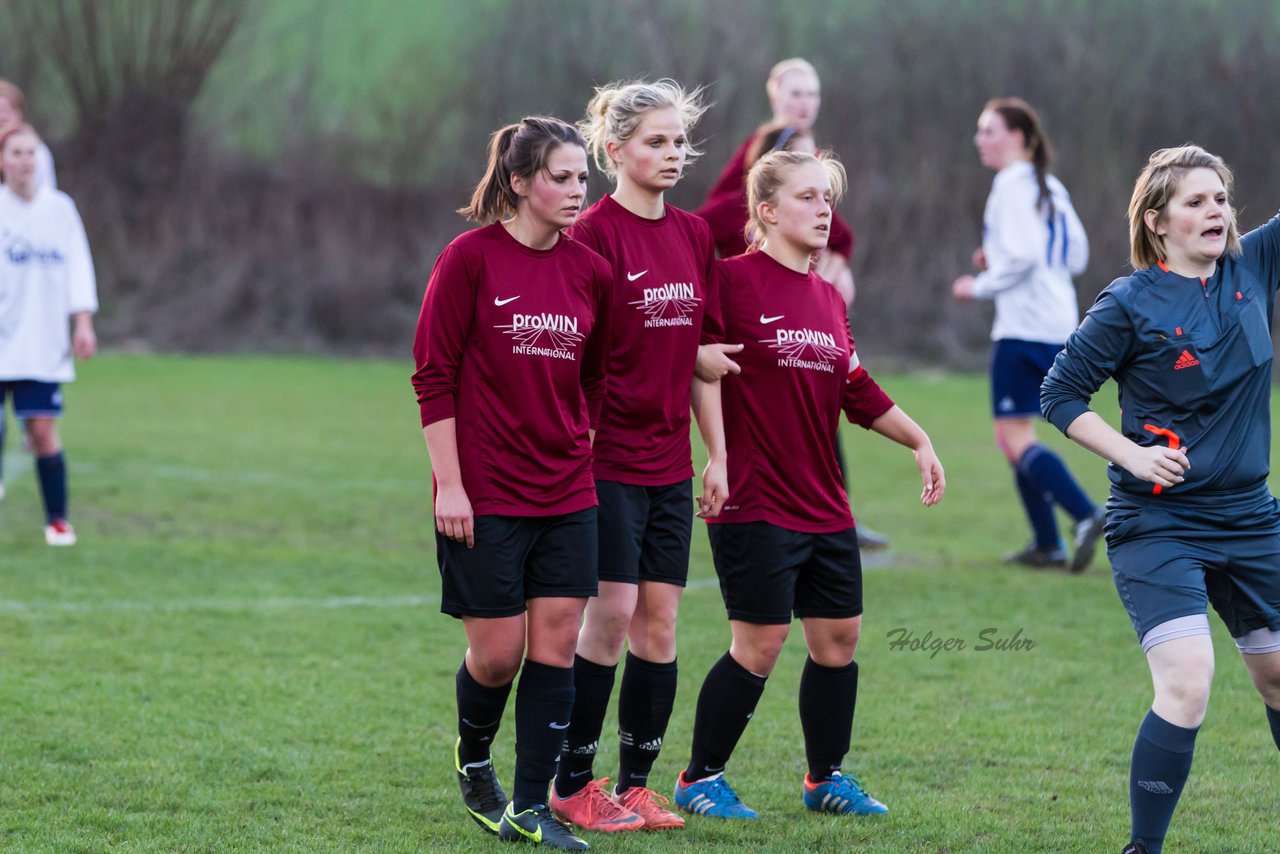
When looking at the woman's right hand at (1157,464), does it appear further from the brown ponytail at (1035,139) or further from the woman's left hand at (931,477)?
the brown ponytail at (1035,139)

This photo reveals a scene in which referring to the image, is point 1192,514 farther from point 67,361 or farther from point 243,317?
point 243,317

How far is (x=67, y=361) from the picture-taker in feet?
26.3

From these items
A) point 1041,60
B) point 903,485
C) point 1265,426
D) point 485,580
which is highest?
point 1041,60

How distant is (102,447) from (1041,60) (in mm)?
17131

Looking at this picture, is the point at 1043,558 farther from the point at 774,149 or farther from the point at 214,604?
the point at 214,604

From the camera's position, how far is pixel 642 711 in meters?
4.02

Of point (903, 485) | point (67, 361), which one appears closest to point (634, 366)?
point (67, 361)

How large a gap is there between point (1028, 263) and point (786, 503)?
4.21m

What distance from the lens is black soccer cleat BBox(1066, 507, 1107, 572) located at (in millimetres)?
7445

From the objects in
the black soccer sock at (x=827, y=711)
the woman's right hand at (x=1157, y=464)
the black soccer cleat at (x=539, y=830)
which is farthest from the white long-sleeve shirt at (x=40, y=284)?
the woman's right hand at (x=1157, y=464)

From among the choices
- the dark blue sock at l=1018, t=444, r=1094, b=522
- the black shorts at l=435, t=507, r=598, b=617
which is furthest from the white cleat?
the dark blue sock at l=1018, t=444, r=1094, b=522

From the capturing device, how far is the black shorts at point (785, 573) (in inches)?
155

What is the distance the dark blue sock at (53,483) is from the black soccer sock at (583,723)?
4808 millimetres

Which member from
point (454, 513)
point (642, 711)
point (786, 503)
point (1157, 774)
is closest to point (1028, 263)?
point (786, 503)
